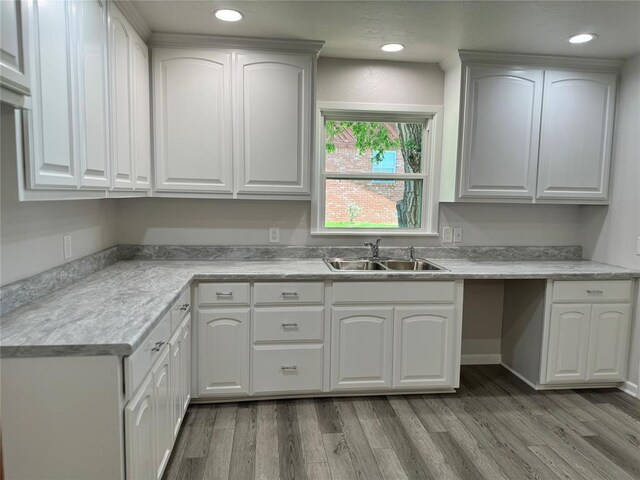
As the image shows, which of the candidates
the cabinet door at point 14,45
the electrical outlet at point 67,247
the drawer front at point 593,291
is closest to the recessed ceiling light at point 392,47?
the drawer front at point 593,291

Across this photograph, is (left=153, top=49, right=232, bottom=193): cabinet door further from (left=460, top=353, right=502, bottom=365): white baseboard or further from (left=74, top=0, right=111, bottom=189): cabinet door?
(left=460, top=353, right=502, bottom=365): white baseboard

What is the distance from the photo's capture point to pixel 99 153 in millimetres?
1865

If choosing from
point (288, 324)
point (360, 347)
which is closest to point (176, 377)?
point (288, 324)

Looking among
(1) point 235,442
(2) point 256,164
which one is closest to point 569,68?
(2) point 256,164

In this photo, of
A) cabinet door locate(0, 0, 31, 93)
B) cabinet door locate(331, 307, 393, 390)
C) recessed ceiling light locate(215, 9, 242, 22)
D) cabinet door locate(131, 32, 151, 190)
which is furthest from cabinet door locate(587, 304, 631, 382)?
cabinet door locate(0, 0, 31, 93)

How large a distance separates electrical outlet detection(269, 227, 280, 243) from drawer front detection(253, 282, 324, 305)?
60 centimetres

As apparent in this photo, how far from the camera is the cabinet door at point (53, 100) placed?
4.45 feet

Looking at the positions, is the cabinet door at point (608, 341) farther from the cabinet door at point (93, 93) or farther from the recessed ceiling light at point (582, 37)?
the cabinet door at point (93, 93)

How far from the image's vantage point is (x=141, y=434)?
5.05 ft

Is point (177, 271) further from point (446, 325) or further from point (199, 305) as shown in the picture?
point (446, 325)

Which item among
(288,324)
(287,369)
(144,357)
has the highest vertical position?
(144,357)

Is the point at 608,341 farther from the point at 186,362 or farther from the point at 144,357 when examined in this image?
the point at 144,357

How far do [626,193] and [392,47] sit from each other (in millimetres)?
1926

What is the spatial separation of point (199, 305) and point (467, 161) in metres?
2.04
